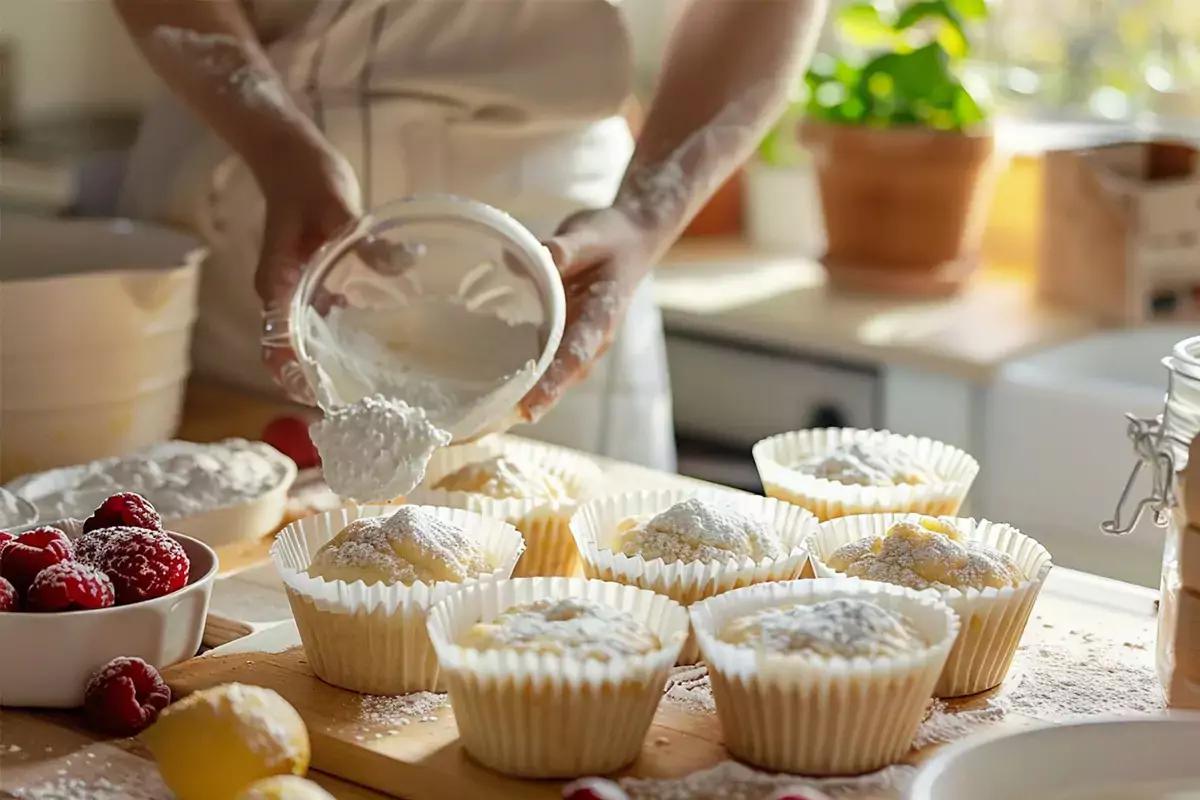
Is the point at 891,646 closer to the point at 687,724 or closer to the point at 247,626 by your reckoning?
the point at 687,724

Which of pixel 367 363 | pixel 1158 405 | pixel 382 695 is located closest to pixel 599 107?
pixel 367 363

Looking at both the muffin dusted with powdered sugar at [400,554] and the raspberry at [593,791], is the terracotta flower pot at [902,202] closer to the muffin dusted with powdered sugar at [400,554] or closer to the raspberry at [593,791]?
the muffin dusted with powdered sugar at [400,554]

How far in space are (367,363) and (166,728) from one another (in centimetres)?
54

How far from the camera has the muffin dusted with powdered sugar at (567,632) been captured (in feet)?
3.68

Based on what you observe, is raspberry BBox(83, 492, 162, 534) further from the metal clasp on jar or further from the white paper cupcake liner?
the metal clasp on jar

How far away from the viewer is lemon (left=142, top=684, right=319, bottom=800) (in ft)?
3.45

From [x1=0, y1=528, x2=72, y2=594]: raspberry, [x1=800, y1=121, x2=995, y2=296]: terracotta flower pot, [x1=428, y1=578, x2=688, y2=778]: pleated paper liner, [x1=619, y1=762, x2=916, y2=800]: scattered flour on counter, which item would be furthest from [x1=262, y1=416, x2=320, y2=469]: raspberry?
[x1=800, y1=121, x2=995, y2=296]: terracotta flower pot

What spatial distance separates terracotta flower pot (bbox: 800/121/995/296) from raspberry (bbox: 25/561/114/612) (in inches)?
68.1

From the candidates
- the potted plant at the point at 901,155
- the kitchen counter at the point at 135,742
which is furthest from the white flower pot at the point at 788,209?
the kitchen counter at the point at 135,742

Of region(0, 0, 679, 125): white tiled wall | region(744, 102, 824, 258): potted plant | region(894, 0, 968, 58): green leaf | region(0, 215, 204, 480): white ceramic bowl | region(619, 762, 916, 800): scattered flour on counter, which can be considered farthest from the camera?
region(744, 102, 824, 258): potted plant

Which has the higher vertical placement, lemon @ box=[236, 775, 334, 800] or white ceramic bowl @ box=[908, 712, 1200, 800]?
white ceramic bowl @ box=[908, 712, 1200, 800]

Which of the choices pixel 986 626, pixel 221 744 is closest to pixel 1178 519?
pixel 986 626

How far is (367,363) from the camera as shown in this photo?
5.03 feet

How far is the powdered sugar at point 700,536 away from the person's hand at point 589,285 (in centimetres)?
19
